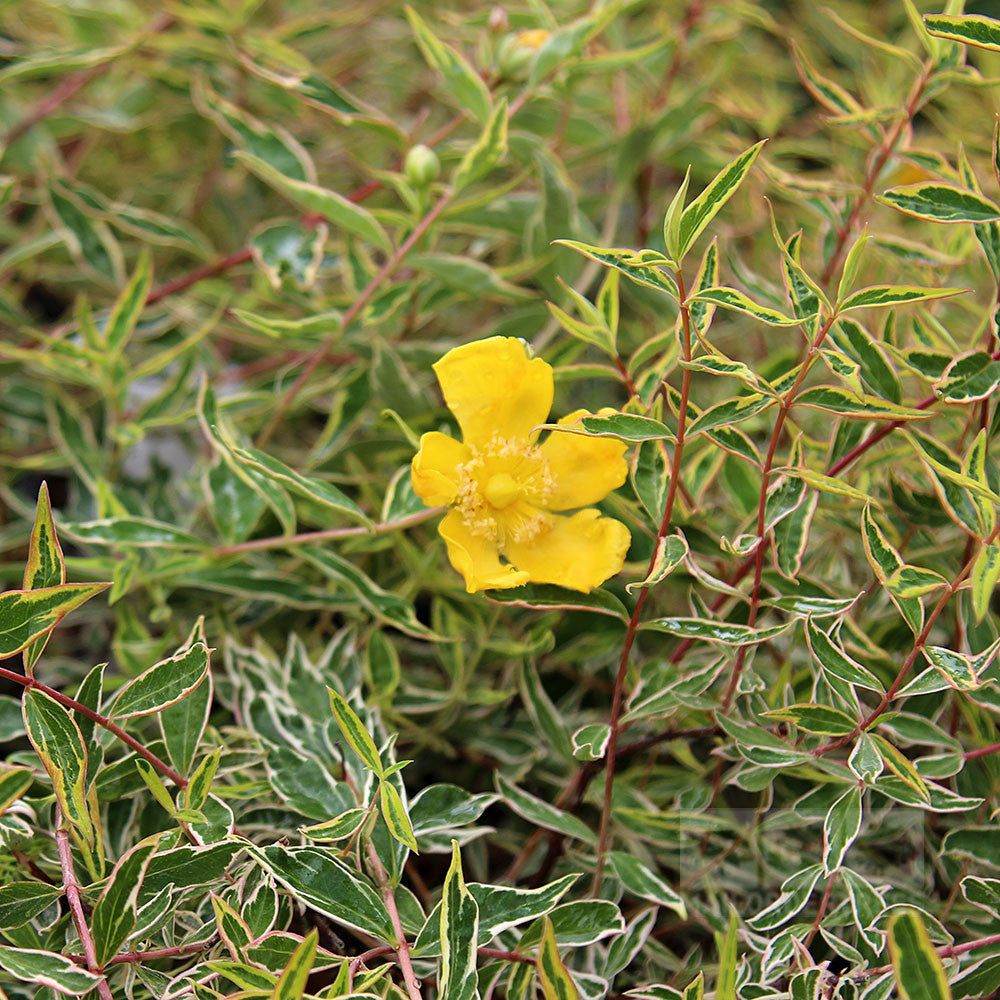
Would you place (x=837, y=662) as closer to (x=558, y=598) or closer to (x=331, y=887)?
(x=558, y=598)

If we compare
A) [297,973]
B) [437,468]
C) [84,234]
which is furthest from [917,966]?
[84,234]

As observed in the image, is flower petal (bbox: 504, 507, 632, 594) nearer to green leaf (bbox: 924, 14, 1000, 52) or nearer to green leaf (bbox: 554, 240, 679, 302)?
green leaf (bbox: 554, 240, 679, 302)

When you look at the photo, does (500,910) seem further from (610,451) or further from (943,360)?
(943,360)

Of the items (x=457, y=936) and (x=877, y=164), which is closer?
(x=457, y=936)

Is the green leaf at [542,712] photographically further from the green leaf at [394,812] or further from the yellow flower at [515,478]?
the green leaf at [394,812]

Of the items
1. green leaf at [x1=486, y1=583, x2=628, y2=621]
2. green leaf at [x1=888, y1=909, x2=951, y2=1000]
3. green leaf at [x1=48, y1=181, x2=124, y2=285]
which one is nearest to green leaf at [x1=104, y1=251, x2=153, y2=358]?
green leaf at [x1=48, y1=181, x2=124, y2=285]

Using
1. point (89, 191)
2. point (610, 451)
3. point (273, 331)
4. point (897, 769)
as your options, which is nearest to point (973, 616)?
point (897, 769)

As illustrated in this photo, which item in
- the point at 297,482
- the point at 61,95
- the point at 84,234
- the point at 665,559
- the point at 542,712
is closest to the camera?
the point at 665,559

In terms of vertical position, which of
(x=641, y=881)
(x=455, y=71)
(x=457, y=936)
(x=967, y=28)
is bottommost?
(x=641, y=881)
